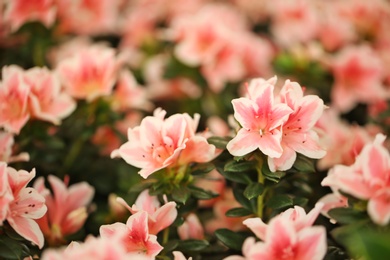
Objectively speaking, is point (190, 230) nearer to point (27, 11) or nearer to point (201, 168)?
point (201, 168)

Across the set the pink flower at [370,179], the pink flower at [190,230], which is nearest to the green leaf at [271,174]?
the pink flower at [370,179]

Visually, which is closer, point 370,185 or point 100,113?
point 370,185

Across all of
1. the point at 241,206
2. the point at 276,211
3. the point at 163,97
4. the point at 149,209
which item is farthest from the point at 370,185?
the point at 163,97

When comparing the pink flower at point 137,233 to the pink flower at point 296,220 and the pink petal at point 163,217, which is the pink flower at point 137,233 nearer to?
the pink petal at point 163,217

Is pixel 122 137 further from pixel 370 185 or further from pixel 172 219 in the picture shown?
pixel 370 185

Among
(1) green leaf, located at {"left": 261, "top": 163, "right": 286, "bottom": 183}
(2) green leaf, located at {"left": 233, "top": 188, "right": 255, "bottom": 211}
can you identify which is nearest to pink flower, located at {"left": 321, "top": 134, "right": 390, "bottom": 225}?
(1) green leaf, located at {"left": 261, "top": 163, "right": 286, "bottom": 183}

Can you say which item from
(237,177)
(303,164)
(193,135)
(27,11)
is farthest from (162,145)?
(27,11)
